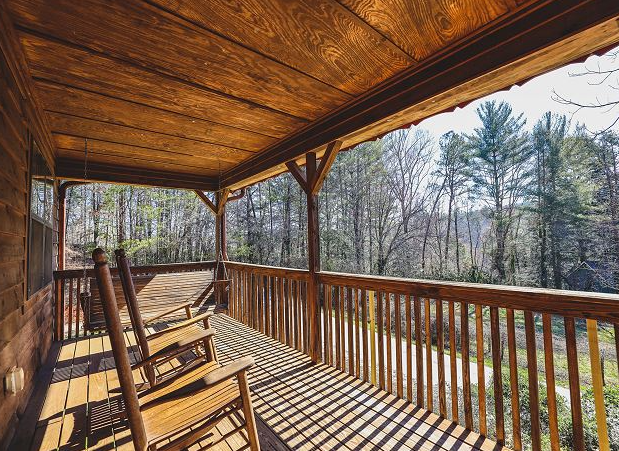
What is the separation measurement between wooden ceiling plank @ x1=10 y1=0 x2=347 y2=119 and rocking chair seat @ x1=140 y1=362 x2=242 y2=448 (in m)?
1.89

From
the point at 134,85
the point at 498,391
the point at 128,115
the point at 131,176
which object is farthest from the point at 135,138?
the point at 498,391

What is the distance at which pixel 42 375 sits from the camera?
2869mm

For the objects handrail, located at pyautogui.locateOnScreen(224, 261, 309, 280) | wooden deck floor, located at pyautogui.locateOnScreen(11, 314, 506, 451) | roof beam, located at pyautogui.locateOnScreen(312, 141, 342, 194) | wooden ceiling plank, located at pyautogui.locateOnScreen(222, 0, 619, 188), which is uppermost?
wooden ceiling plank, located at pyautogui.locateOnScreen(222, 0, 619, 188)

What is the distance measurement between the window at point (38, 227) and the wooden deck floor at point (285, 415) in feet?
3.12

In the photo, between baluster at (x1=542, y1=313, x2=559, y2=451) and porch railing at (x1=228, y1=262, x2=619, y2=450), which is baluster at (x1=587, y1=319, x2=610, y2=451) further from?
baluster at (x1=542, y1=313, x2=559, y2=451)

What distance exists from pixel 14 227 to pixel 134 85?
132 cm

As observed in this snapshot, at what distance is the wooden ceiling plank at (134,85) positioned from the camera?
1.91 m

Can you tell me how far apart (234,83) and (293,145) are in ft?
4.11

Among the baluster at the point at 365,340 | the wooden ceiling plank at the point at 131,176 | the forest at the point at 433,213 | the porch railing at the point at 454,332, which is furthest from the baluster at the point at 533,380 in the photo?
the forest at the point at 433,213

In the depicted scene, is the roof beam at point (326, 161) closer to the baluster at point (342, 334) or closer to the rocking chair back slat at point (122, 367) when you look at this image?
the baluster at point (342, 334)

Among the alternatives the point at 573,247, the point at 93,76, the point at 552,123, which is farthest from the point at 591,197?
the point at 93,76

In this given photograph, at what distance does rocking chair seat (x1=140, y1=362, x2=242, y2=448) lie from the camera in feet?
3.98

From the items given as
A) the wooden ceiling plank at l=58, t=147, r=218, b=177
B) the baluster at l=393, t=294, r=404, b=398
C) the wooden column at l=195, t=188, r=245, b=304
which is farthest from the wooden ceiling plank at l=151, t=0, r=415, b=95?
the wooden column at l=195, t=188, r=245, b=304

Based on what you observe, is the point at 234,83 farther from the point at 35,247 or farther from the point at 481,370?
the point at 481,370
